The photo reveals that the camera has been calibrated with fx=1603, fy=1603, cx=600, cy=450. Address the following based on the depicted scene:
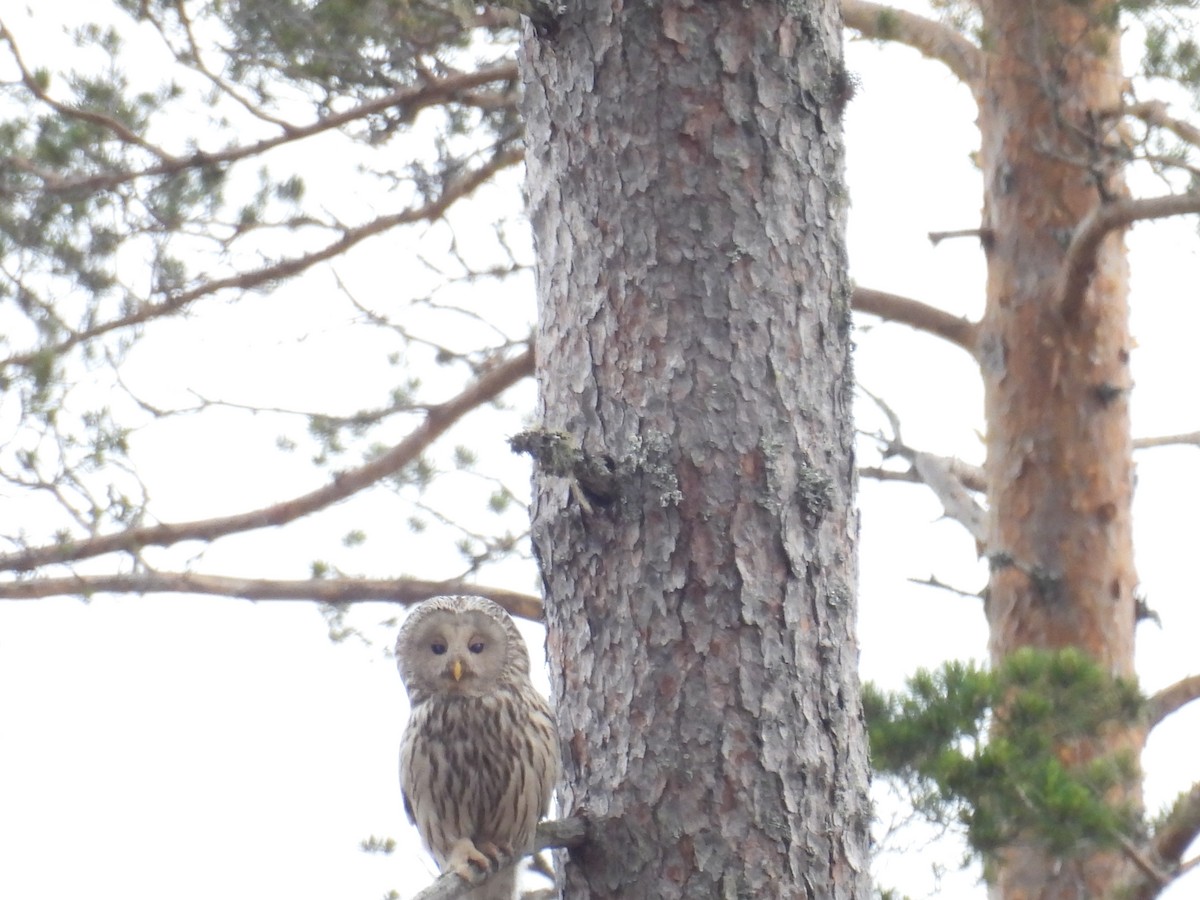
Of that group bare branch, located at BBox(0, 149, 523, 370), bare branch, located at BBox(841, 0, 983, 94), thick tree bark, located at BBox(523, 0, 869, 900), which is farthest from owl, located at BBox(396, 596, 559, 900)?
bare branch, located at BBox(841, 0, 983, 94)

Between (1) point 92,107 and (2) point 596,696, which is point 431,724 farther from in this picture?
(1) point 92,107

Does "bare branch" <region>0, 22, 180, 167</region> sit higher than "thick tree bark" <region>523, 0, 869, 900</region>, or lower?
higher

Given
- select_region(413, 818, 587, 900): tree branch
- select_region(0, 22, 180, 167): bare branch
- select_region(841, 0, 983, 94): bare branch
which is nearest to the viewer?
select_region(413, 818, 587, 900): tree branch

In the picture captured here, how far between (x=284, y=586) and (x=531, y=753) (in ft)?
8.97

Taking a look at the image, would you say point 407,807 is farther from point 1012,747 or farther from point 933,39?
point 933,39

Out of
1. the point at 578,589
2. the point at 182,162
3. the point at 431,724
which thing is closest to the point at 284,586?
the point at 182,162

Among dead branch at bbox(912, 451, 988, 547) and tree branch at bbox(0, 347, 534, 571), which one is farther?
dead branch at bbox(912, 451, 988, 547)

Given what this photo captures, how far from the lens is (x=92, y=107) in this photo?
18.9 feet

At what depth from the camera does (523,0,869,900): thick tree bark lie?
8.79 ft

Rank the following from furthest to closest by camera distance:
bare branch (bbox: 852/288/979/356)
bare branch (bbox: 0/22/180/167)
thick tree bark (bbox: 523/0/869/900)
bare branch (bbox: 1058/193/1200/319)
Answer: bare branch (bbox: 852/288/979/356) → bare branch (bbox: 0/22/180/167) → bare branch (bbox: 1058/193/1200/319) → thick tree bark (bbox: 523/0/869/900)

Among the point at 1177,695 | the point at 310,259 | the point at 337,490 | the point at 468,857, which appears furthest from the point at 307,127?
the point at 1177,695

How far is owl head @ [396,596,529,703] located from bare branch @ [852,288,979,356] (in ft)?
9.23

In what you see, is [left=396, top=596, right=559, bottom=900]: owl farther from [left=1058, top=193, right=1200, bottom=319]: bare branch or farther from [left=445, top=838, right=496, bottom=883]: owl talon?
[left=1058, top=193, right=1200, bottom=319]: bare branch

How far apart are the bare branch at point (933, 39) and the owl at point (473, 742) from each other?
3.28 metres
